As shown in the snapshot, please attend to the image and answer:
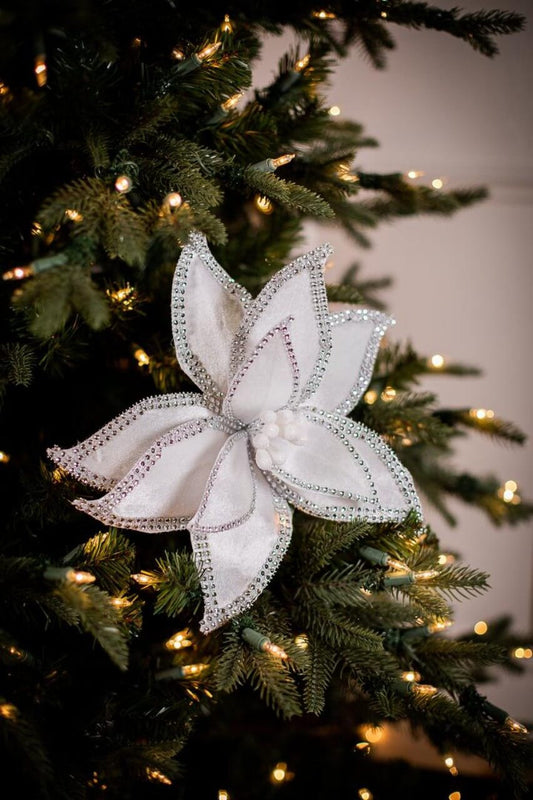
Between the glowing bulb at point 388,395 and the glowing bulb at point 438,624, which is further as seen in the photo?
the glowing bulb at point 388,395

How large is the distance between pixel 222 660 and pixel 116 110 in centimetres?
42

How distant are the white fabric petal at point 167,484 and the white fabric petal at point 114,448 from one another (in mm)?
21

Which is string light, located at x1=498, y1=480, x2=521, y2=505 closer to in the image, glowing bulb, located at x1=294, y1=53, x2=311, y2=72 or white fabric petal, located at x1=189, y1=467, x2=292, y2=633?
white fabric petal, located at x1=189, y1=467, x2=292, y2=633

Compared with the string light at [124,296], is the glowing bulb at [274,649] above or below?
below

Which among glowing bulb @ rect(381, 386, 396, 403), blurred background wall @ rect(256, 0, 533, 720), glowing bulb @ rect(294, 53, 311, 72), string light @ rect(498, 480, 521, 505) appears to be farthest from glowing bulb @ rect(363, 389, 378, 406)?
blurred background wall @ rect(256, 0, 533, 720)

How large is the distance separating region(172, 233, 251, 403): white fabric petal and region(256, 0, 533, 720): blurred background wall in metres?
0.84

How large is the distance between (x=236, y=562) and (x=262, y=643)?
0.06 metres

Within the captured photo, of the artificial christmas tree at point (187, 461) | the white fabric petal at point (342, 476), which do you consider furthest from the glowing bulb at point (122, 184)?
the white fabric petal at point (342, 476)

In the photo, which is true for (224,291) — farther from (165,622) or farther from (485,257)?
(485,257)

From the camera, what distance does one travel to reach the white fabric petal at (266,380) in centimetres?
40

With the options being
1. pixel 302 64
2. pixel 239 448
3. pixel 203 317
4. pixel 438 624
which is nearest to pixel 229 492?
pixel 239 448

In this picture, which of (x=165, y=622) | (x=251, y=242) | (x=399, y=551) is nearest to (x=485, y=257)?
(x=251, y=242)

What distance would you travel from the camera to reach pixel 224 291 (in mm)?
444

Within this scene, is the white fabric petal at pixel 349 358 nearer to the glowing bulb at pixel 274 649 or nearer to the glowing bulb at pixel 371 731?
the glowing bulb at pixel 274 649
